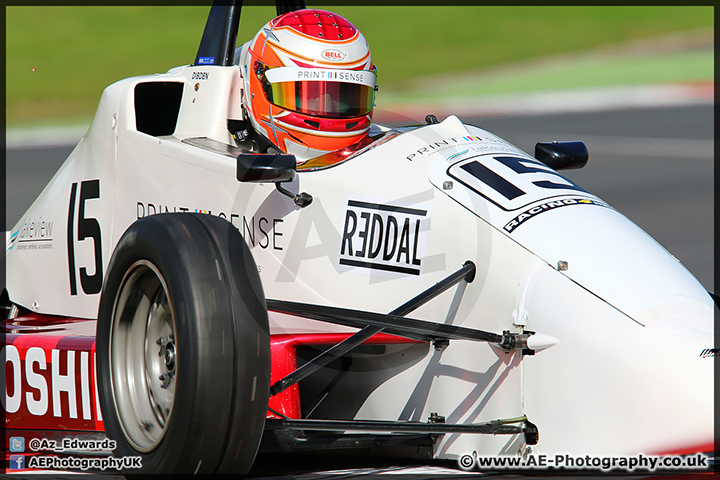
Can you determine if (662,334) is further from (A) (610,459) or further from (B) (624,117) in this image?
(B) (624,117)

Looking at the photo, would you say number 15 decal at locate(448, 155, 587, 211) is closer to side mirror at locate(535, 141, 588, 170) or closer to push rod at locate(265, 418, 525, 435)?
side mirror at locate(535, 141, 588, 170)

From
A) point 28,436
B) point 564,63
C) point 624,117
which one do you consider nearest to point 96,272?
point 28,436

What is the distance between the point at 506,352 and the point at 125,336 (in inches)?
55.4

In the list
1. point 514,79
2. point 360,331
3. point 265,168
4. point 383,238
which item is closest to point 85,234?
point 265,168

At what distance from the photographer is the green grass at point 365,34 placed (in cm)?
2528

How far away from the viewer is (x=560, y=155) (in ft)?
15.4

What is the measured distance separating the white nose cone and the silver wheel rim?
4.15ft

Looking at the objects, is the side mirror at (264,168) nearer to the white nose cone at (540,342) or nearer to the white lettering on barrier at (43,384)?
the white lettering on barrier at (43,384)

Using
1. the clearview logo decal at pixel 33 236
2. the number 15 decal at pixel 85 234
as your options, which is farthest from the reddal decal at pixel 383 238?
the clearview logo decal at pixel 33 236

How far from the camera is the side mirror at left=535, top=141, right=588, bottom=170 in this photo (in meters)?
4.68

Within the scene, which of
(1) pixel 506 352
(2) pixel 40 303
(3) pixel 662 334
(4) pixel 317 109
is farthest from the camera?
(2) pixel 40 303

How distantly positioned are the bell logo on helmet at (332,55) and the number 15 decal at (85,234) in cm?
145

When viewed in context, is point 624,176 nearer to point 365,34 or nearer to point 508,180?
point 508,180

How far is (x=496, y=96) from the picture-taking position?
22.1 metres
